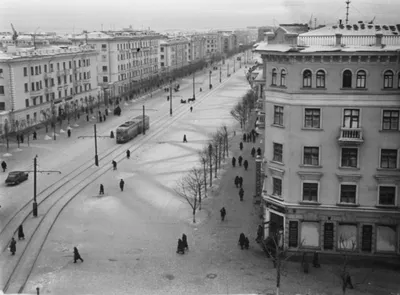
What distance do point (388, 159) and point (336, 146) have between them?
2.80 meters

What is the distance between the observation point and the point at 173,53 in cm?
16300

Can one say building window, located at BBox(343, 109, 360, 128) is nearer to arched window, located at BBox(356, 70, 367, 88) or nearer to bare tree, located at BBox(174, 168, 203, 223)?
arched window, located at BBox(356, 70, 367, 88)

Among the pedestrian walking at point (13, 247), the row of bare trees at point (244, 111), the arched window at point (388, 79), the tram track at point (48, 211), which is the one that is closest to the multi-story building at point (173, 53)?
the row of bare trees at point (244, 111)

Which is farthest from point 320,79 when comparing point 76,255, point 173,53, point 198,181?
point 173,53

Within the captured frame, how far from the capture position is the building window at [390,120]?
29266mm

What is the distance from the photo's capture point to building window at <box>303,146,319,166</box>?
3039cm

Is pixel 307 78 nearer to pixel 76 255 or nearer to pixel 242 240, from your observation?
pixel 242 240

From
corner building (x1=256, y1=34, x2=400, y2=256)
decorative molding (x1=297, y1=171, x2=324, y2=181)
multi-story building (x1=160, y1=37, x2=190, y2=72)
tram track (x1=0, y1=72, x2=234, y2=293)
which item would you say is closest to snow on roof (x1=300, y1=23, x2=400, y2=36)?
corner building (x1=256, y1=34, x2=400, y2=256)

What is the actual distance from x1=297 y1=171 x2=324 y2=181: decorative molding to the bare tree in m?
8.07

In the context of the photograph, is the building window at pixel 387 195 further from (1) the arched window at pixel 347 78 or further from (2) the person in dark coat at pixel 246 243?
(2) the person in dark coat at pixel 246 243

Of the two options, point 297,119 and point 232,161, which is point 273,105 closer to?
point 297,119

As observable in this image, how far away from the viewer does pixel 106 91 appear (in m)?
106

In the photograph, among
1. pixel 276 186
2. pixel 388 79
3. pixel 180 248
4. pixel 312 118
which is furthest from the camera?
pixel 276 186

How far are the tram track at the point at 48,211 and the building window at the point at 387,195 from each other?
61.0ft
